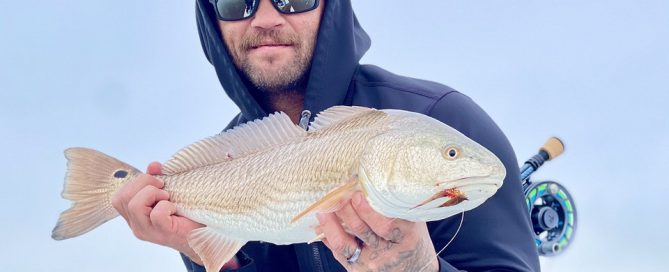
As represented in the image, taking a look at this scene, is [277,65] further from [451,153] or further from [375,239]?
[451,153]

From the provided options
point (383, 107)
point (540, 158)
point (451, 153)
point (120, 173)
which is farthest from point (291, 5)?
point (540, 158)

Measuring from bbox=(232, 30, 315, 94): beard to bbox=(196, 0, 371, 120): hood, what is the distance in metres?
0.08

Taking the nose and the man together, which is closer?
the man

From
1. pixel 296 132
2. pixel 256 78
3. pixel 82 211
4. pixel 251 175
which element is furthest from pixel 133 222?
pixel 256 78

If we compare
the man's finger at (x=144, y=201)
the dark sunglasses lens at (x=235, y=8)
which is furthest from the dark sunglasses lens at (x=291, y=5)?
the man's finger at (x=144, y=201)

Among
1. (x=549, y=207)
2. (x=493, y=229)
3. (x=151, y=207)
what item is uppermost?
(x=151, y=207)

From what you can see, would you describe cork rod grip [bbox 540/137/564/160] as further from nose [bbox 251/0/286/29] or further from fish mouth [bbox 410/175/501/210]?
fish mouth [bbox 410/175/501/210]

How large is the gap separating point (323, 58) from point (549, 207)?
2.82m

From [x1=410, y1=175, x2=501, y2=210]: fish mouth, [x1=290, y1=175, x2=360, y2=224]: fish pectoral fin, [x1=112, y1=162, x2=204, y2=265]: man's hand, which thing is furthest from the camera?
[x1=112, y1=162, x2=204, y2=265]: man's hand

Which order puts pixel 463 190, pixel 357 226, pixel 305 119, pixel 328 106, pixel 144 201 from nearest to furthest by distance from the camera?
1. pixel 463 190
2. pixel 357 226
3. pixel 144 201
4. pixel 305 119
5. pixel 328 106

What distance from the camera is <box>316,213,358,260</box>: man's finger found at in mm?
2881

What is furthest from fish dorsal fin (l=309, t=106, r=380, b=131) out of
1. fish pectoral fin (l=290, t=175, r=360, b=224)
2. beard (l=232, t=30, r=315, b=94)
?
beard (l=232, t=30, r=315, b=94)

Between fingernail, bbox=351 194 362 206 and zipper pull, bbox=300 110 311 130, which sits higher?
fingernail, bbox=351 194 362 206

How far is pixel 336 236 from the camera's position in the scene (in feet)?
9.55
